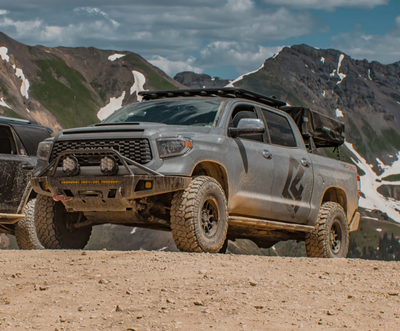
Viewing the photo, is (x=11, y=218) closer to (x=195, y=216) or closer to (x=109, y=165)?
(x=109, y=165)

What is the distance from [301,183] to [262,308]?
195 inches

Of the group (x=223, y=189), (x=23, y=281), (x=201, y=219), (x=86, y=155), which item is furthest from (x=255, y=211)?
(x=23, y=281)

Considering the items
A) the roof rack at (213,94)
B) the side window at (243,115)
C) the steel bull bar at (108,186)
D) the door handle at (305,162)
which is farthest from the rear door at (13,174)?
the door handle at (305,162)

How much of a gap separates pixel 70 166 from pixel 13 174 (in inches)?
125

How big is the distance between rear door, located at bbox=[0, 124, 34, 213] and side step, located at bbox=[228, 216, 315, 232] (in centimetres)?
377

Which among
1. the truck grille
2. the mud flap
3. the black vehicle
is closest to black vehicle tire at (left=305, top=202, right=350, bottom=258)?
the mud flap

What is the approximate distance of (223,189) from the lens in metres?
7.97

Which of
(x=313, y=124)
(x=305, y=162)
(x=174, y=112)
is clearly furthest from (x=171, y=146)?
(x=313, y=124)

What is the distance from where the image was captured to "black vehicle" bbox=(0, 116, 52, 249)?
9.92 meters

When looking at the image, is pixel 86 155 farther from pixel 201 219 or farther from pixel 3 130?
pixel 3 130

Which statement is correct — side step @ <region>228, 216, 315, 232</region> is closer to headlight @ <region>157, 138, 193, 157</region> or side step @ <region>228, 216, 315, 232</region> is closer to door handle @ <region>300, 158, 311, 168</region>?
door handle @ <region>300, 158, 311, 168</region>

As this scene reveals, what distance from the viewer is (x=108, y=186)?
23.2ft

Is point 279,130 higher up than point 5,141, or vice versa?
point 279,130

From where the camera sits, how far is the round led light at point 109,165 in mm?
7055
